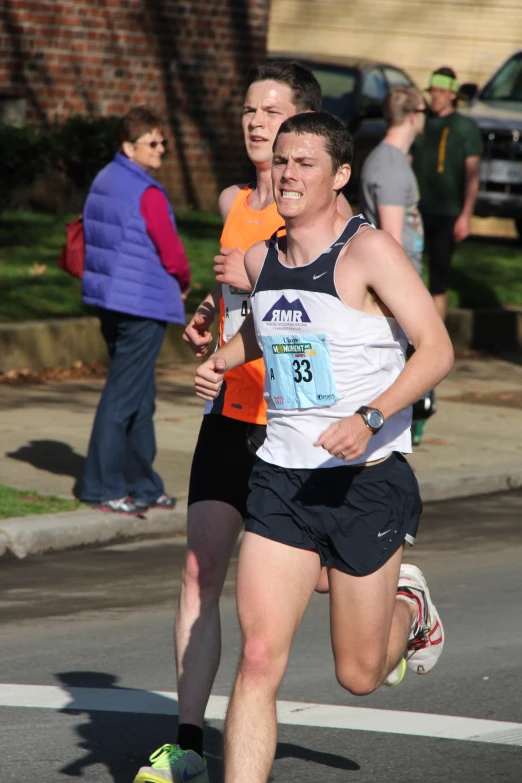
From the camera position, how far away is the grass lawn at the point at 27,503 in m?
8.08

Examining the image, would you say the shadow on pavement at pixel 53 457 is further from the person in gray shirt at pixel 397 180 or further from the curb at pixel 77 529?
the person in gray shirt at pixel 397 180

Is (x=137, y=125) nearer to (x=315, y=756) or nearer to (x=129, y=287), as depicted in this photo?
(x=129, y=287)

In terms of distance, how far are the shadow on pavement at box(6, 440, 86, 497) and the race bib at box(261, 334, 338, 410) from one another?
4870 mm

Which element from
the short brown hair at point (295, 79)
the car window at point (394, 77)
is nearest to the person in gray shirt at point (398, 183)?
the short brown hair at point (295, 79)

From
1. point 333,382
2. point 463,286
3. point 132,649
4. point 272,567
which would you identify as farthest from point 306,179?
point 463,286

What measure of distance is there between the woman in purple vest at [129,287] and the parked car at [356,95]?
12.3m

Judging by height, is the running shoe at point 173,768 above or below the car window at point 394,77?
above

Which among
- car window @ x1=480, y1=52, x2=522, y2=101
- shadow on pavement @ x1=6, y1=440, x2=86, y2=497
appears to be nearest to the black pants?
shadow on pavement @ x1=6, y1=440, x2=86, y2=497

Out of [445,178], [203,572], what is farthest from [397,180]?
[203,572]

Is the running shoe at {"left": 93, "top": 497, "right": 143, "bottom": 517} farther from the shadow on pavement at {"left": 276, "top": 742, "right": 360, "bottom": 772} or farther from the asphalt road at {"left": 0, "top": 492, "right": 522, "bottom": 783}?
the shadow on pavement at {"left": 276, "top": 742, "right": 360, "bottom": 772}

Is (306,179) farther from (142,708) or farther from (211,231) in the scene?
(211,231)

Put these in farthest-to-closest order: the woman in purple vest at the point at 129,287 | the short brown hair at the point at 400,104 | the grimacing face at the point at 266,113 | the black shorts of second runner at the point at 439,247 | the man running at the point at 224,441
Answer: the black shorts of second runner at the point at 439,247 → the short brown hair at the point at 400,104 → the woman in purple vest at the point at 129,287 → the grimacing face at the point at 266,113 → the man running at the point at 224,441

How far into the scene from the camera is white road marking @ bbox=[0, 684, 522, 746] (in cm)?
523

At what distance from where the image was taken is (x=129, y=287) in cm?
808
